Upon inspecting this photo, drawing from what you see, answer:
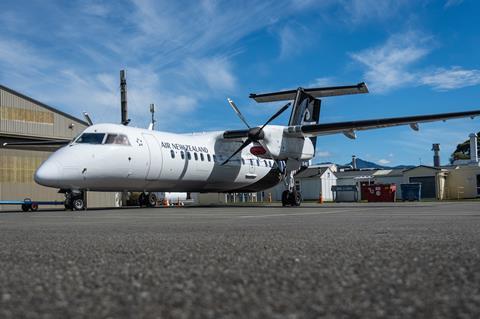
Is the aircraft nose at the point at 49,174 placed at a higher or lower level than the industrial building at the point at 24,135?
lower

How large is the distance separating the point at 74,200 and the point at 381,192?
2415 centimetres

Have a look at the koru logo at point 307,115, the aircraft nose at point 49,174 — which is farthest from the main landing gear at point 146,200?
the koru logo at point 307,115

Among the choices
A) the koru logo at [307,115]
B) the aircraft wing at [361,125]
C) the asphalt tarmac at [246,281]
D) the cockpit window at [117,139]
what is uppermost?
the koru logo at [307,115]

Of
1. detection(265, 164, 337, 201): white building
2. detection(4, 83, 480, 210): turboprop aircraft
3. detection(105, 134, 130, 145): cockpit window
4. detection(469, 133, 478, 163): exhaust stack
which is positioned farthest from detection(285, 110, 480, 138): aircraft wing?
detection(469, 133, 478, 163): exhaust stack

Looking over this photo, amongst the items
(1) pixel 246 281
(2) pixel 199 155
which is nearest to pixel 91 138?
(2) pixel 199 155

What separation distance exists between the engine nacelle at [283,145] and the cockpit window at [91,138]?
21.8 ft

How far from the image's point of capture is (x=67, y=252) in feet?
12.1

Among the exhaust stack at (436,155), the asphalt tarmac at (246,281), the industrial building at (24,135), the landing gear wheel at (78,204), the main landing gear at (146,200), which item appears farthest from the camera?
the exhaust stack at (436,155)

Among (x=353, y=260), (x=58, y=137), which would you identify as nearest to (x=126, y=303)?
(x=353, y=260)

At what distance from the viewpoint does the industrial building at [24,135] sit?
25594 mm

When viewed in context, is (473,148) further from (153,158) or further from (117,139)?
(117,139)

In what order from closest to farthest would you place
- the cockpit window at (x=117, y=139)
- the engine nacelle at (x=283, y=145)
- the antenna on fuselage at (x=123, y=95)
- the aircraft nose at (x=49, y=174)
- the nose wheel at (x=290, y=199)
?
1. the aircraft nose at (x=49, y=174)
2. the cockpit window at (x=117, y=139)
3. the engine nacelle at (x=283, y=145)
4. the nose wheel at (x=290, y=199)
5. the antenna on fuselage at (x=123, y=95)

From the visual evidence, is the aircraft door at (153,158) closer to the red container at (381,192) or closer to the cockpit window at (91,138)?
the cockpit window at (91,138)

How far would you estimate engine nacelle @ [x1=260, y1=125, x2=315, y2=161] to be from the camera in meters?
20.0
